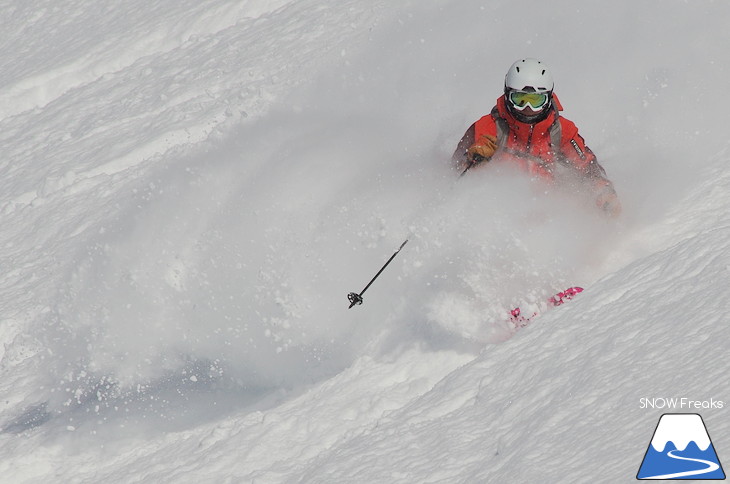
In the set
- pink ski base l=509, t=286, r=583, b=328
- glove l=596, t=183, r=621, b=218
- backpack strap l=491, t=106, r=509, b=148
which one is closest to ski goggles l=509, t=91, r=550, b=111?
backpack strap l=491, t=106, r=509, b=148

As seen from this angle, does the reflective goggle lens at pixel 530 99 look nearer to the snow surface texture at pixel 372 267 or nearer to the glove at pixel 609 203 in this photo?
the snow surface texture at pixel 372 267

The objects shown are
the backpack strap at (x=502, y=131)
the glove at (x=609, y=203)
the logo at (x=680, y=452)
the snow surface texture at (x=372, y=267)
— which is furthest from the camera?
the backpack strap at (x=502, y=131)

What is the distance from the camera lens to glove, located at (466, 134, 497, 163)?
661 cm

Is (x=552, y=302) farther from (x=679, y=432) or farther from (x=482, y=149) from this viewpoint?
(x=679, y=432)

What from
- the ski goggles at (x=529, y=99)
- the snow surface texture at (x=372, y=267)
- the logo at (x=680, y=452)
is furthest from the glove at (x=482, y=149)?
the logo at (x=680, y=452)

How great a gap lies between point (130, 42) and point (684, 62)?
24.0 ft

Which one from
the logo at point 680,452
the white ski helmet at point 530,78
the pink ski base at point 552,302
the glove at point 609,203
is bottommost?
the logo at point 680,452

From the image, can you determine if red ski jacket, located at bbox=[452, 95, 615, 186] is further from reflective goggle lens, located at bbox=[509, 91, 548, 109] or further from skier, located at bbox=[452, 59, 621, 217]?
reflective goggle lens, located at bbox=[509, 91, 548, 109]

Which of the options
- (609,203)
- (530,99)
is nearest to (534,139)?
(530,99)

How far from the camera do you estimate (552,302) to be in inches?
225

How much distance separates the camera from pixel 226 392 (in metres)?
6.30

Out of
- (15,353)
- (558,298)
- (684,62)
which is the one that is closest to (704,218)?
(558,298)

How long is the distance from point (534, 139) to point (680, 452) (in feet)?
11.7

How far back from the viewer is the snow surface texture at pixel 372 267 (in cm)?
447
